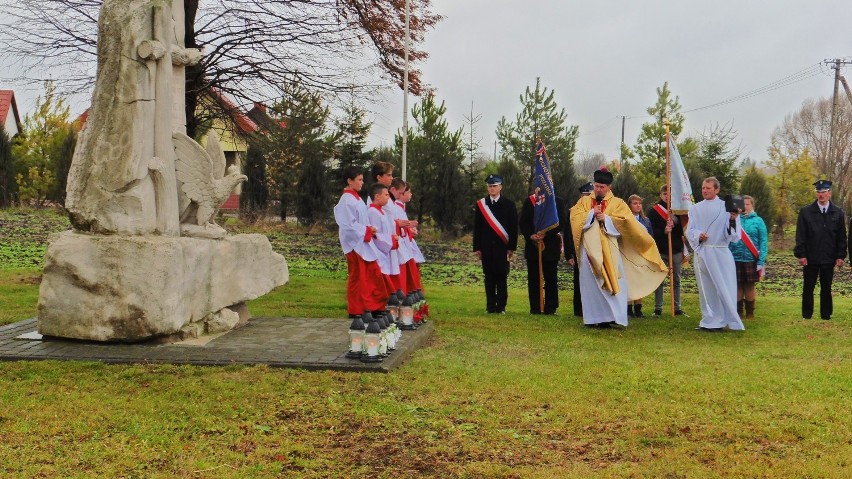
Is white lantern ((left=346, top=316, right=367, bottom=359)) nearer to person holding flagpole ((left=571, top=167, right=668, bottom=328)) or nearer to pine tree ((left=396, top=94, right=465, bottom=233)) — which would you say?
person holding flagpole ((left=571, top=167, right=668, bottom=328))

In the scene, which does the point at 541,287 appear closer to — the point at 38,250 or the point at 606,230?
the point at 606,230

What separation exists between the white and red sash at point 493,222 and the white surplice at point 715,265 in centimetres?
242

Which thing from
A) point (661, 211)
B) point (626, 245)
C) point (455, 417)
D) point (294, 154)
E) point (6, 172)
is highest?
point (294, 154)

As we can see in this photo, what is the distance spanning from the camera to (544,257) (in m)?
11.5

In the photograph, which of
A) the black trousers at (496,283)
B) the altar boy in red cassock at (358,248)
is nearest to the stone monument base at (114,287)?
the altar boy in red cassock at (358,248)

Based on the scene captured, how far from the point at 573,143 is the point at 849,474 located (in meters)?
22.4

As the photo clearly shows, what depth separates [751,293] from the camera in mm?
11312

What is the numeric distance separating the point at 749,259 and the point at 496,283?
3.37 meters

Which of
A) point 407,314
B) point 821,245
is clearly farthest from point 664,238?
point 407,314

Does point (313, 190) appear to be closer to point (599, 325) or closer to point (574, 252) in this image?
point (574, 252)

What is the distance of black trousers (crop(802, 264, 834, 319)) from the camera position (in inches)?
446

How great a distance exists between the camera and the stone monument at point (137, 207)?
732 centimetres

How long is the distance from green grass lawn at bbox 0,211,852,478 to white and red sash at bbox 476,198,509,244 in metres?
3.21

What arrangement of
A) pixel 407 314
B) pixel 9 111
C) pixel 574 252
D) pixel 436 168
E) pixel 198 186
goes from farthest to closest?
1. pixel 9 111
2. pixel 436 168
3. pixel 574 252
4. pixel 407 314
5. pixel 198 186
